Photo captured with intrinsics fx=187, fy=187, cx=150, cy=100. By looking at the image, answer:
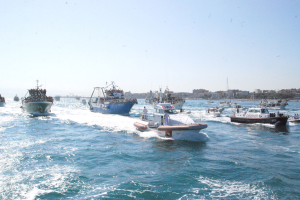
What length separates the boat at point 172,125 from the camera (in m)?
17.3

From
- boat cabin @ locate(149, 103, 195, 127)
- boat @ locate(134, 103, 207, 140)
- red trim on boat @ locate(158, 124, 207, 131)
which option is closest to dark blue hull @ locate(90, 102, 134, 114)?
boat @ locate(134, 103, 207, 140)

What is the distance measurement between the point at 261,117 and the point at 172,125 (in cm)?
1839

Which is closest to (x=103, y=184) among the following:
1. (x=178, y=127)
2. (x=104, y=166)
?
(x=104, y=166)

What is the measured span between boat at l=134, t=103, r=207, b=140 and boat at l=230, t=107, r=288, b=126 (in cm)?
1631

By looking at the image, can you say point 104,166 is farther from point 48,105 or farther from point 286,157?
point 48,105

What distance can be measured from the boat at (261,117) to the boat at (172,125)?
16.3m

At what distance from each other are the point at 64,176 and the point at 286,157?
14.8 m

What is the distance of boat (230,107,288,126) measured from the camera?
2788cm

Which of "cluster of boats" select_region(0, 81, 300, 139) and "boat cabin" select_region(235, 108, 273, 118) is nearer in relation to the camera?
"cluster of boats" select_region(0, 81, 300, 139)

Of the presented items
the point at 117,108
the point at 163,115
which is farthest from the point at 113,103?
the point at 163,115

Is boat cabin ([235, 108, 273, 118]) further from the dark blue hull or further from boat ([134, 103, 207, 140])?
the dark blue hull

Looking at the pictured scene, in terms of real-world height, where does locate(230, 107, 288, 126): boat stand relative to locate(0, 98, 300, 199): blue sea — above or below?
above

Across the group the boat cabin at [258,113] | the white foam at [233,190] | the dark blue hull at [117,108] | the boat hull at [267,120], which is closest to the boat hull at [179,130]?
the white foam at [233,190]

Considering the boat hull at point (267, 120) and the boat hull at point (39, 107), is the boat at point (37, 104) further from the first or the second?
the boat hull at point (267, 120)
